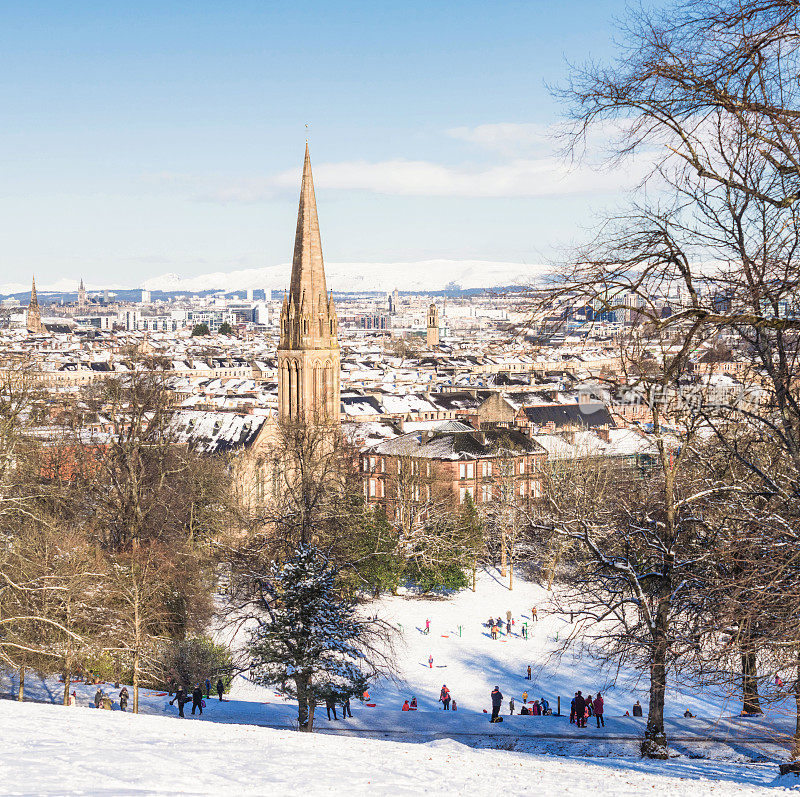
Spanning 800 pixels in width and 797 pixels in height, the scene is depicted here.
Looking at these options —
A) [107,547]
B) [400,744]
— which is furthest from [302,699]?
[107,547]

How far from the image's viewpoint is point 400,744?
1620 cm

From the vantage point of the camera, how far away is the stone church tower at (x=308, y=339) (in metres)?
60.5

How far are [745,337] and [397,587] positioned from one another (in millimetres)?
37881

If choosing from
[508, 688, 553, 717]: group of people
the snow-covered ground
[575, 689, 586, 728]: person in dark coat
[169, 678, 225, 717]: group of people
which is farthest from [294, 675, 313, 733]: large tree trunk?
[508, 688, 553, 717]: group of people

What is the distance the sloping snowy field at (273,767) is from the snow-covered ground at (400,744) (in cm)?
3

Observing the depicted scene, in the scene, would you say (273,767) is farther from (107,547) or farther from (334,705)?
(107,547)

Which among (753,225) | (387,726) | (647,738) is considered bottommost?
(387,726)

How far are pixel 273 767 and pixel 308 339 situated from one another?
5020 cm

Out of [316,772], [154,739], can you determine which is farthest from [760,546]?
[154,739]

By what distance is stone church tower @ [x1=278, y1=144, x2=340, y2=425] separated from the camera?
199ft

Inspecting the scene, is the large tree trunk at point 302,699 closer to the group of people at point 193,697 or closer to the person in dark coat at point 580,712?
the group of people at point 193,697

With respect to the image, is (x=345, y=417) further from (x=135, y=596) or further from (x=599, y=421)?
(x=135, y=596)

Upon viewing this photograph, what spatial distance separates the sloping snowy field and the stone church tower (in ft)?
148

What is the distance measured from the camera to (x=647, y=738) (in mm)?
18156
